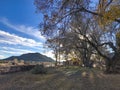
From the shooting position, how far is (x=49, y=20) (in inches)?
739

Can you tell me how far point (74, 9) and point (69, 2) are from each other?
140cm

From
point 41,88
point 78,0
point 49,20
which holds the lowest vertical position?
point 41,88

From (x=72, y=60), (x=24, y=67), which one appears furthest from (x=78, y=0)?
(x=72, y=60)

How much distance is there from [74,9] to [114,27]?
8.61 meters

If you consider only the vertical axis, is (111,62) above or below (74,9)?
below

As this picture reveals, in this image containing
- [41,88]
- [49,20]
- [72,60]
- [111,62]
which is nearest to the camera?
[41,88]

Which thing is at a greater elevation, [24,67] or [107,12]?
[107,12]

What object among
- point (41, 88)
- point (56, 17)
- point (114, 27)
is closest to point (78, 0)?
point (56, 17)

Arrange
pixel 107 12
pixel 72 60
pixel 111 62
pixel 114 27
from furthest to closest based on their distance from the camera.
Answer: pixel 72 60 → pixel 111 62 → pixel 114 27 → pixel 107 12

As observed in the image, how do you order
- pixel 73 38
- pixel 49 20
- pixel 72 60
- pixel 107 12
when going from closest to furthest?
1. pixel 107 12
2. pixel 49 20
3. pixel 73 38
4. pixel 72 60

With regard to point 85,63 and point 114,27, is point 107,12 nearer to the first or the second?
point 114,27

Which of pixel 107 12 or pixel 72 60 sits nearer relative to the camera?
pixel 107 12

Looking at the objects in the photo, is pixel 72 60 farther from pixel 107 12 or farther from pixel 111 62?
pixel 107 12

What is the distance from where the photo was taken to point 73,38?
4431cm
